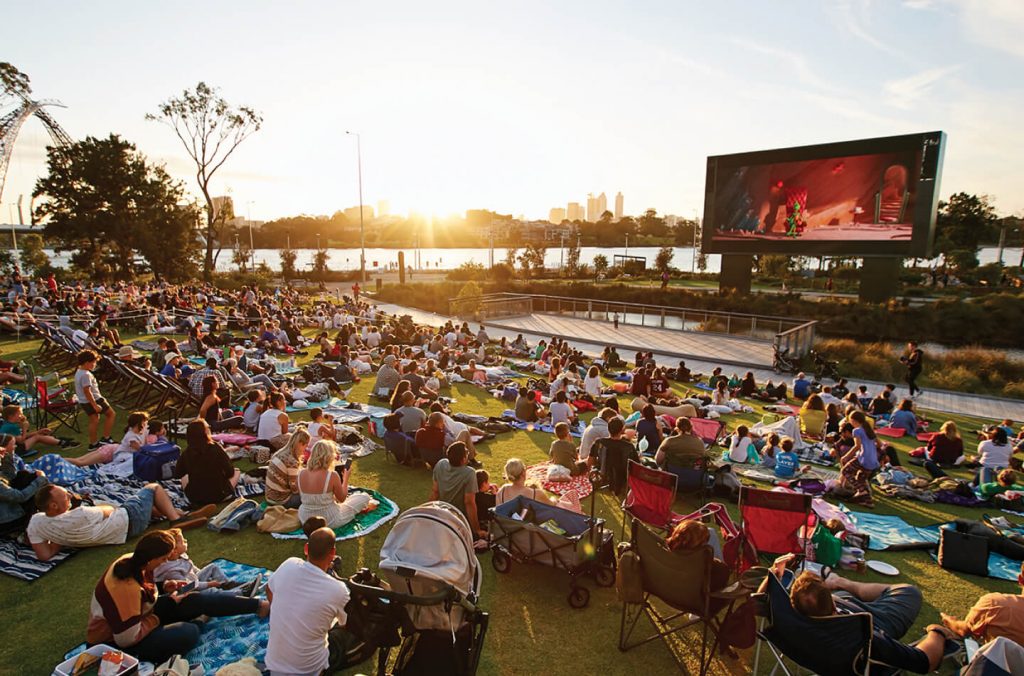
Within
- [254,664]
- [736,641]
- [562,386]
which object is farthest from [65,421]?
[736,641]

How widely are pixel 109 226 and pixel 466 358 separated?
3101 cm

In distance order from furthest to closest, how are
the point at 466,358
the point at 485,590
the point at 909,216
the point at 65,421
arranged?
the point at 909,216
the point at 466,358
the point at 65,421
the point at 485,590

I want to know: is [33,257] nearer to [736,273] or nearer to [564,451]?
[564,451]

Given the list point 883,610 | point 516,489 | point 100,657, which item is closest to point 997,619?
point 883,610

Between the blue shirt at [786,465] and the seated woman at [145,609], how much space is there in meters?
8.12

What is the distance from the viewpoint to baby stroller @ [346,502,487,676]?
11.9 feet

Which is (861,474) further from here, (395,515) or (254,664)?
(254,664)

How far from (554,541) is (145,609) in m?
3.37

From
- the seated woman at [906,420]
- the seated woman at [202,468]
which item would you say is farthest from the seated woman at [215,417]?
the seated woman at [906,420]

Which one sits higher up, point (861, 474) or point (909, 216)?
point (909, 216)

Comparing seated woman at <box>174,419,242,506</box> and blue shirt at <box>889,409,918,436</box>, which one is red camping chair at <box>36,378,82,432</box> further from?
blue shirt at <box>889,409,918,436</box>

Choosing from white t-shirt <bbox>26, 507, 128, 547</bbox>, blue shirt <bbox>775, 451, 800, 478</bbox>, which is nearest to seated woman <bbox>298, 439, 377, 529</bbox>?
white t-shirt <bbox>26, 507, 128, 547</bbox>

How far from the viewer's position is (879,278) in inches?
1294

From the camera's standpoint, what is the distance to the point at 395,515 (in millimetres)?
6922
